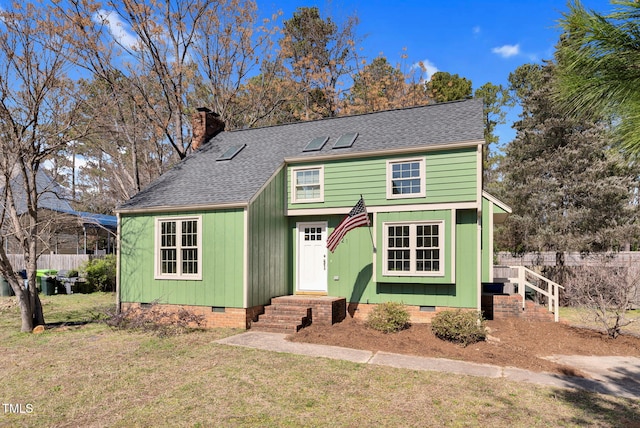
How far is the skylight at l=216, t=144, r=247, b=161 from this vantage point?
14455 mm

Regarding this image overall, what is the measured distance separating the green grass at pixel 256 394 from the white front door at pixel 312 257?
4189 mm

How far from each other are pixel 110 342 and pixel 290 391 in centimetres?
558

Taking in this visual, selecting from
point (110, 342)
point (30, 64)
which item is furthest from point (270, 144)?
point (110, 342)

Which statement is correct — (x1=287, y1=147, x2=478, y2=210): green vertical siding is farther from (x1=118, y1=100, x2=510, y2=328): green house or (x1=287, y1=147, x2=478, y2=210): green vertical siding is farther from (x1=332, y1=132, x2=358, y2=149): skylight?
→ (x1=332, y1=132, x2=358, y2=149): skylight

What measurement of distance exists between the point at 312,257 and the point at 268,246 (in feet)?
5.10

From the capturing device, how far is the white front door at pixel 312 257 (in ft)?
41.5

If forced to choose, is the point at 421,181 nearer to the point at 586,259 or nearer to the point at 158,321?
the point at 158,321

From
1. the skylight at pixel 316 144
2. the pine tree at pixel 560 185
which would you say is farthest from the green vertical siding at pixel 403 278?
the pine tree at pixel 560 185

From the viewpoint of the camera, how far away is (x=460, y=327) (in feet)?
30.7

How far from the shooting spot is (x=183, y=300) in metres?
11.8

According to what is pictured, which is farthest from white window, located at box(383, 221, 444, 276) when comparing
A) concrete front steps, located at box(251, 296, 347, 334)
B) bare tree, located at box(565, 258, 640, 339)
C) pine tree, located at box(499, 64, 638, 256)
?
pine tree, located at box(499, 64, 638, 256)

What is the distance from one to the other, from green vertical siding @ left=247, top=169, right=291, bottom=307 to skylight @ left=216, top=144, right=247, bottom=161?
8.38ft

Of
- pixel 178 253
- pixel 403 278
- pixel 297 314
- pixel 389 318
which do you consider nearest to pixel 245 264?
pixel 297 314

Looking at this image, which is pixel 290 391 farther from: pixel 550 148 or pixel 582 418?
pixel 550 148
